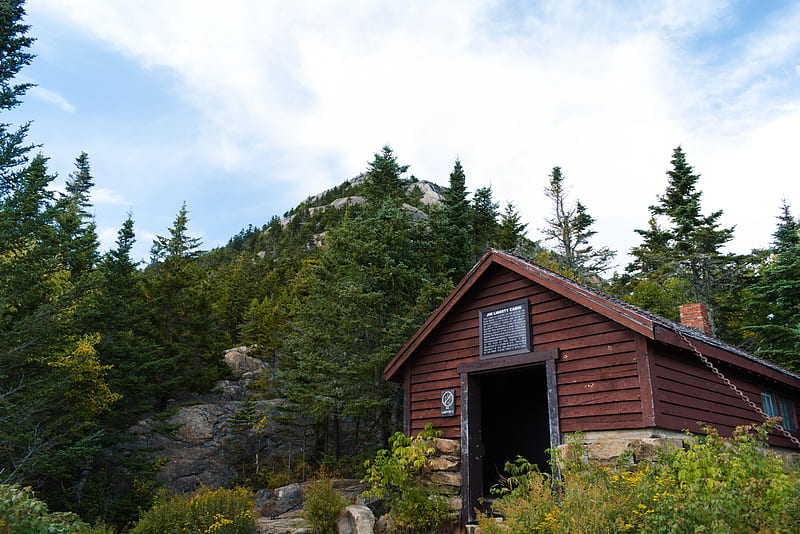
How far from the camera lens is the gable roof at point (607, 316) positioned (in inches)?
348

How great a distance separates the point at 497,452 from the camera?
15.5 meters

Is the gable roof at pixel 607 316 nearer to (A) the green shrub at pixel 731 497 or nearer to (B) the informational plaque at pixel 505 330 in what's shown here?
(B) the informational plaque at pixel 505 330

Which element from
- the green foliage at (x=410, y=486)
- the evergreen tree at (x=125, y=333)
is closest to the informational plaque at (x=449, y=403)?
the green foliage at (x=410, y=486)

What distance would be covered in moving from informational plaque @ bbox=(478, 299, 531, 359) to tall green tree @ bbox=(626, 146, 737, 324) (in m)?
20.5

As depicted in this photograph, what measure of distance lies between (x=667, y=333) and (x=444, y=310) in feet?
15.5

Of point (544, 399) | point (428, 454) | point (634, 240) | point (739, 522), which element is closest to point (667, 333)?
point (739, 522)

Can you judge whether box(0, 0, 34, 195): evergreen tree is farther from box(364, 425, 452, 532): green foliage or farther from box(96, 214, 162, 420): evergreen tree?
box(364, 425, 452, 532): green foliage

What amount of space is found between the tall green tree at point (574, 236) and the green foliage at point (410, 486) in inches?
969

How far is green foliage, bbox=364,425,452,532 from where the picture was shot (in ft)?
34.0

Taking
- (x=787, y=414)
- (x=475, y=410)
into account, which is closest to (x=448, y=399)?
(x=475, y=410)

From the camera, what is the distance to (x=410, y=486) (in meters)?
10.8

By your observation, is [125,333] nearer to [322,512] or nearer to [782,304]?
[322,512]

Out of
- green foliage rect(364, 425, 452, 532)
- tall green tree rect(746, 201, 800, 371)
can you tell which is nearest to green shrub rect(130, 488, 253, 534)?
green foliage rect(364, 425, 452, 532)

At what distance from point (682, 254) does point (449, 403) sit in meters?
25.2
